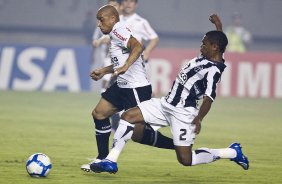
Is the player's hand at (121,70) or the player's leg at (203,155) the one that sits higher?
the player's hand at (121,70)

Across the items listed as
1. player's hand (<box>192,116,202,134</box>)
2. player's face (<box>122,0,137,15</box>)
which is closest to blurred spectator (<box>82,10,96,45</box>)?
player's face (<box>122,0,137,15</box>)

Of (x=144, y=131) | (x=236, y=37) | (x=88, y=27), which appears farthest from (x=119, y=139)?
(x=88, y=27)

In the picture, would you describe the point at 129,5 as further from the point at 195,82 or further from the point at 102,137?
the point at 195,82

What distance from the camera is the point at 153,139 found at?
11375mm

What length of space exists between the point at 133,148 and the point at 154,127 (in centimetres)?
331

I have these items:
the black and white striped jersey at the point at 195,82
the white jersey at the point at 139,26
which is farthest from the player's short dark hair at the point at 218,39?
the white jersey at the point at 139,26

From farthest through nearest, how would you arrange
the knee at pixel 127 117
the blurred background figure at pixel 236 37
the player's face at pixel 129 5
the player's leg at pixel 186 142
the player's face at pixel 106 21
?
the blurred background figure at pixel 236 37 → the player's face at pixel 129 5 → the player's face at pixel 106 21 → the knee at pixel 127 117 → the player's leg at pixel 186 142

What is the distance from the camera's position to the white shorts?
10891 millimetres

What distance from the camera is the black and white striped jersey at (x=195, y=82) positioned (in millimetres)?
10695

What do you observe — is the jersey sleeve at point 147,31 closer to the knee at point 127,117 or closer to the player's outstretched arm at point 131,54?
the player's outstretched arm at point 131,54

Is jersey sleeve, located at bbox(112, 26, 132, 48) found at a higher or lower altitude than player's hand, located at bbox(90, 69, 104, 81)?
higher

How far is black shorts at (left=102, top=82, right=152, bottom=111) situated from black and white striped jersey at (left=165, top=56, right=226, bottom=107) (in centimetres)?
→ 83

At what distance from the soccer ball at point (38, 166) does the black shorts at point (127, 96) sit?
5.11 ft

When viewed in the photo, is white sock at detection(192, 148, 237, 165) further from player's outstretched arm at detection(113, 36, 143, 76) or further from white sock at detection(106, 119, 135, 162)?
player's outstretched arm at detection(113, 36, 143, 76)
